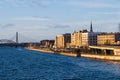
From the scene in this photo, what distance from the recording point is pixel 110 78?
208 ft

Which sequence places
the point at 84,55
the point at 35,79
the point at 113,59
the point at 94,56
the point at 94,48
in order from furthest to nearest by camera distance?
1. the point at 94,48
2. the point at 84,55
3. the point at 94,56
4. the point at 113,59
5. the point at 35,79

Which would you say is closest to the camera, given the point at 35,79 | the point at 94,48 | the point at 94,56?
the point at 35,79

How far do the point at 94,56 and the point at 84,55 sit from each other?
14.1 meters

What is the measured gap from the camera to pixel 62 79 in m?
61.5

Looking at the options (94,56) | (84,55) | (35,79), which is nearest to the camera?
(35,79)

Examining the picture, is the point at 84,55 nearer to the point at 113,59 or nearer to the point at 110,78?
the point at 113,59

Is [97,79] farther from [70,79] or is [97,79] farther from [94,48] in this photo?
[94,48]

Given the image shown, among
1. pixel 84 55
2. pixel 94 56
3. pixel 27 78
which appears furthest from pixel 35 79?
pixel 84 55

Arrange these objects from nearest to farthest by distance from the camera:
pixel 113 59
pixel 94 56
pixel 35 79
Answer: pixel 35 79 → pixel 113 59 → pixel 94 56

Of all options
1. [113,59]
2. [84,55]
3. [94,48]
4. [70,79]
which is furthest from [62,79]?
[94,48]

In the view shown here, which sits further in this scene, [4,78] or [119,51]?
[119,51]

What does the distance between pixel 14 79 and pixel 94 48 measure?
10561 centimetres

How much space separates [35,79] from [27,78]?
5.77 ft

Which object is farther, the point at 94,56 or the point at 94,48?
the point at 94,48
